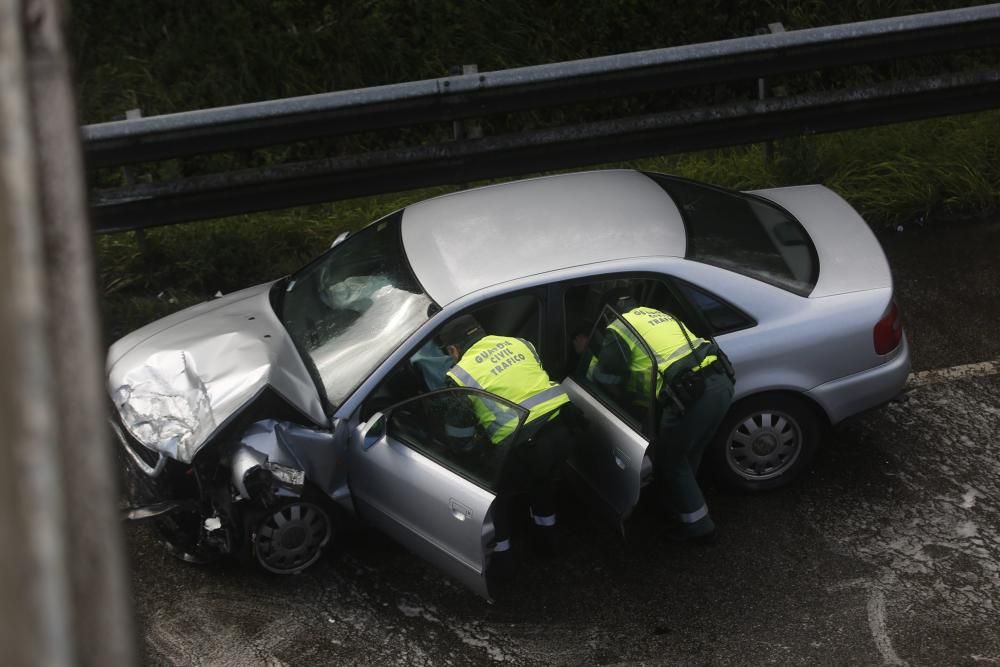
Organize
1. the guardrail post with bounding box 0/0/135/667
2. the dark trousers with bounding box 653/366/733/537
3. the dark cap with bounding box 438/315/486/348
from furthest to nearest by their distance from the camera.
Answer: the dark cap with bounding box 438/315/486/348 → the dark trousers with bounding box 653/366/733/537 → the guardrail post with bounding box 0/0/135/667

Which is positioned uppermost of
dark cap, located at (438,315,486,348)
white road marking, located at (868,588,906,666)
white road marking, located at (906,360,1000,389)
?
dark cap, located at (438,315,486,348)

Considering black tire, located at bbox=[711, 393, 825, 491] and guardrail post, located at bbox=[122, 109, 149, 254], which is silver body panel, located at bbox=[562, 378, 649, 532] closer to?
black tire, located at bbox=[711, 393, 825, 491]

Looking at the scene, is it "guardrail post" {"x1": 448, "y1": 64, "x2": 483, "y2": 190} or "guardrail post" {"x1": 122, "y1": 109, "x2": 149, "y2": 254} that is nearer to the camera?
"guardrail post" {"x1": 122, "y1": 109, "x2": 149, "y2": 254}

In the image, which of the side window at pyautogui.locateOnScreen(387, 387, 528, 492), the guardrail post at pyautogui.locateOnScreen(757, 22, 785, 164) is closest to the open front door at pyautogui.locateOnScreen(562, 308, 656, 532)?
the side window at pyautogui.locateOnScreen(387, 387, 528, 492)

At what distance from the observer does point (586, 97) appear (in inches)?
295

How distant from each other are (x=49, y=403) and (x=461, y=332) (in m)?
3.75

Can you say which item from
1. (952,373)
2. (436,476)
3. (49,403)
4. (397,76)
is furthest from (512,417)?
(397,76)

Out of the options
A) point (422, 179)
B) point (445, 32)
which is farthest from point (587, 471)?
point (445, 32)

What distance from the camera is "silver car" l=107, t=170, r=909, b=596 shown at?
4977mm

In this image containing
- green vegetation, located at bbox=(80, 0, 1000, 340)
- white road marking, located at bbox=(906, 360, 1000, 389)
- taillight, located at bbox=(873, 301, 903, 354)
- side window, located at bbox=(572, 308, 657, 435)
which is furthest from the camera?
green vegetation, located at bbox=(80, 0, 1000, 340)

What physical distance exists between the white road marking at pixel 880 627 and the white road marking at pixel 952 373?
1.64 meters

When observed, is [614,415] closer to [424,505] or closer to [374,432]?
[424,505]

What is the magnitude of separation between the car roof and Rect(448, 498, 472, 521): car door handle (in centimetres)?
95

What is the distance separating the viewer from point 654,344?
16.3 feet
